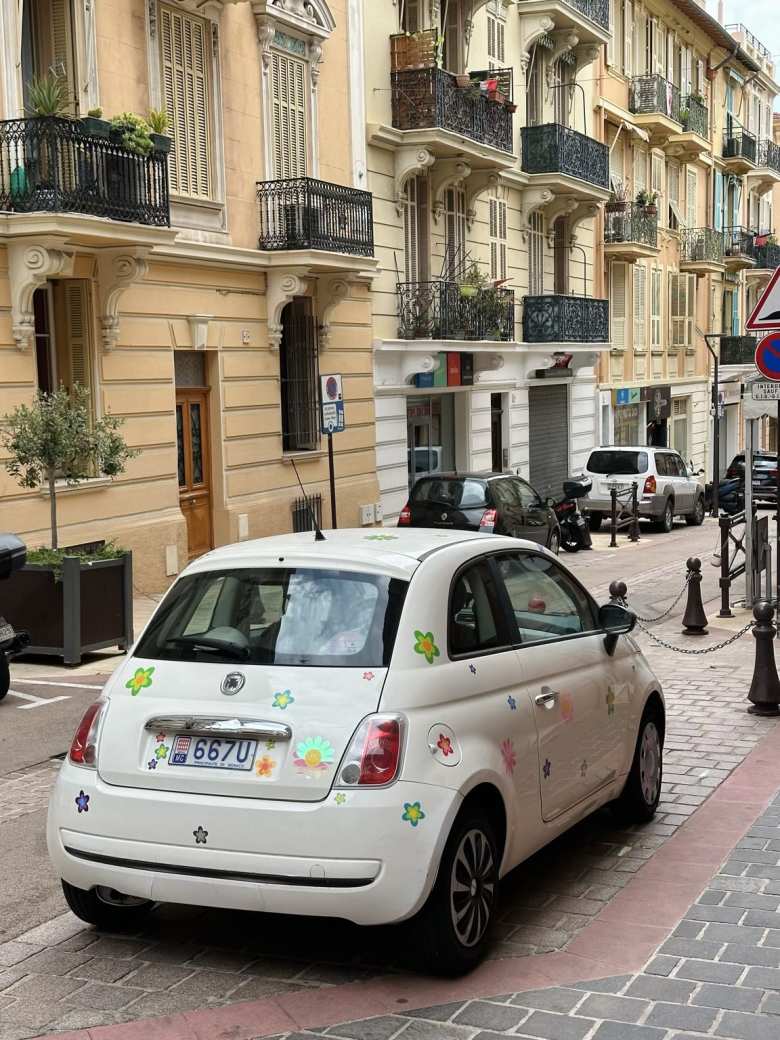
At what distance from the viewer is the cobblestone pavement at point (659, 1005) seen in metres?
4.47

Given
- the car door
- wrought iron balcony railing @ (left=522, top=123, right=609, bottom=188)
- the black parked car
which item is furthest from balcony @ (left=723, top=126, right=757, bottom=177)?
the car door

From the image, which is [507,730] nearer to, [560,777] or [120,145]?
[560,777]

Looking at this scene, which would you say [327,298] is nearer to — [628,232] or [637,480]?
[637,480]

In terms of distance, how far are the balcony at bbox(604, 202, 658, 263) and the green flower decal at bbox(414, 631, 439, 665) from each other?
1288 inches

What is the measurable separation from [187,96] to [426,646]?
48.9 feet

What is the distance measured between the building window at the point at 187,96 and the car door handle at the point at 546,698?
538 inches

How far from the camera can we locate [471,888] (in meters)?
5.00

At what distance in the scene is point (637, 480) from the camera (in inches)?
1091

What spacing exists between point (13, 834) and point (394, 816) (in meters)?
3.01

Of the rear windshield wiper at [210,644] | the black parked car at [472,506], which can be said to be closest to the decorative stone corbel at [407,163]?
the black parked car at [472,506]

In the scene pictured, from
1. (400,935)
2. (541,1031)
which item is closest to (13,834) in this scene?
(400,935)

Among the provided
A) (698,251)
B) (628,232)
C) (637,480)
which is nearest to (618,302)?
(628,232)

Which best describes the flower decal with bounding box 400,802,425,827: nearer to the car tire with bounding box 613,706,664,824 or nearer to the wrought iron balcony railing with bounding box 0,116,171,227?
the car tire with bounding box 613,706,664,824

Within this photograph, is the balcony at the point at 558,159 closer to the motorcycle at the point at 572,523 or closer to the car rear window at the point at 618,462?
the car rear window at the point at 618,462
